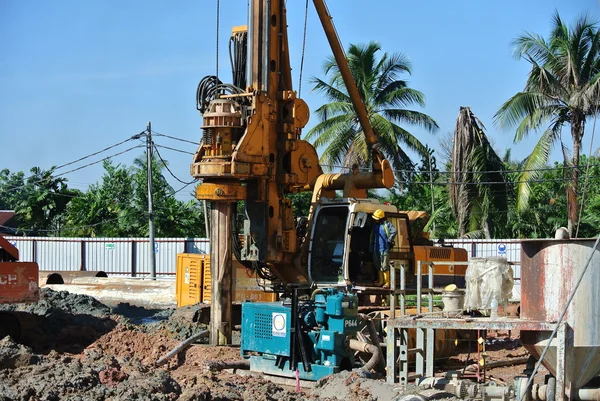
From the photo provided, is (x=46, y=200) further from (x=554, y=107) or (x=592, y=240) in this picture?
(x=592, y=240)

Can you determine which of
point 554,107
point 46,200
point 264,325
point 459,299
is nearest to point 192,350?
point 264,325

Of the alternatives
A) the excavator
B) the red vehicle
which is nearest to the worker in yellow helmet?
the excavator

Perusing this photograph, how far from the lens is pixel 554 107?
1181 inches

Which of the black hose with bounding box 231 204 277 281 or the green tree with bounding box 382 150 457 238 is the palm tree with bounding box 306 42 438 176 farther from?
the black hose with bounding box 231 204 277 281

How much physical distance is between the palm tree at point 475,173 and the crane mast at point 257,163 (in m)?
17.7

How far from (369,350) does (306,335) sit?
1119 millimetres

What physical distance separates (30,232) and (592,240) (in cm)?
4527

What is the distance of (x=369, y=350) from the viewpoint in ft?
42.1

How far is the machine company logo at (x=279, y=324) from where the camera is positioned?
13.6 m

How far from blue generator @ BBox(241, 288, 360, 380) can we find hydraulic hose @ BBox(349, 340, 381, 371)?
0.48 ft

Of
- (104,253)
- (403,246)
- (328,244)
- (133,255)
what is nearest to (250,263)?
(328,244)

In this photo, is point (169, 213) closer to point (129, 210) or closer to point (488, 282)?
point (129, 210)

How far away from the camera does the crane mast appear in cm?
1580

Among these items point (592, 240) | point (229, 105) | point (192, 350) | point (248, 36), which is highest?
point (248, 36)
